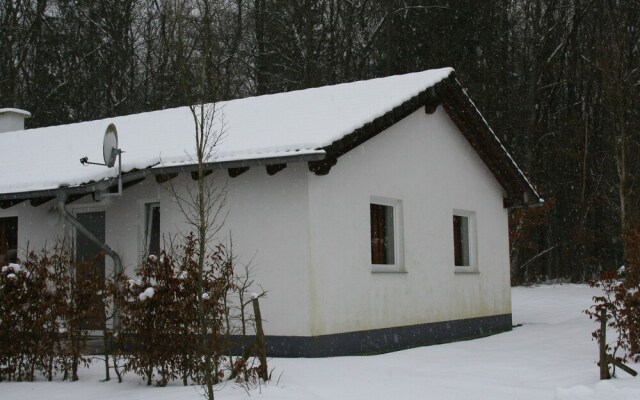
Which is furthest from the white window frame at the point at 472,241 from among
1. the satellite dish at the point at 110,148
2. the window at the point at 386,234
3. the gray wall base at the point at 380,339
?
the satellite dish at the point at 110,148

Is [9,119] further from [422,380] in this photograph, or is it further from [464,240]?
[422,380]

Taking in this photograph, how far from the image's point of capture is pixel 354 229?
11945mm

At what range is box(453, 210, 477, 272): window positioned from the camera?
611 inches

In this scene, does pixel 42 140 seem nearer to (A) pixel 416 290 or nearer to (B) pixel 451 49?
(A) pixel 416 290

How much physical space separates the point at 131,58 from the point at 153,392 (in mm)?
23167

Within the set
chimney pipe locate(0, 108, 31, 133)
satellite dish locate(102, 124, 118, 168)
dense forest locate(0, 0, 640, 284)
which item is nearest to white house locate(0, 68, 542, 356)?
satellite dish locate(102, 124, 118, 168)

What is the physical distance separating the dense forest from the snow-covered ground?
594 inches

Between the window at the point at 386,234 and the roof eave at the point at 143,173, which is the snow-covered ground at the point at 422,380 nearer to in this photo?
the window at the point at 386,234

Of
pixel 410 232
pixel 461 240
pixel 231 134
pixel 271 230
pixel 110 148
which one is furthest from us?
pixel 461 240

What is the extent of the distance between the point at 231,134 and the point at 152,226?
6.33 feet

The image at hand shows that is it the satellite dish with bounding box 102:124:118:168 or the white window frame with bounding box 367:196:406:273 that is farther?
the white window frame with bounding box 367:196:406:273

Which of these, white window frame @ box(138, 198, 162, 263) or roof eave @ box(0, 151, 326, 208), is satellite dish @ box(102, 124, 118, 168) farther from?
white window frame @ box(138, 198, 162, 263)

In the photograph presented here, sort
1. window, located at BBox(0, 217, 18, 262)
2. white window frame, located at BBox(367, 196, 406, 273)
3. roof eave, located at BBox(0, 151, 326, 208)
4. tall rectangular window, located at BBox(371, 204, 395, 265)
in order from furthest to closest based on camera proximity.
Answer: window, located at BBox(0, 217, 18, 262), white window frame, located at BBox(367, 196, 406, 273), tall rectangular window, located at BBox(371, 204, 395, 265), roof eave, located at BBox(0, 151, 326, 208)

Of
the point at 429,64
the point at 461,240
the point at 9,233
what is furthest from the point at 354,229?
the point at 429,64
